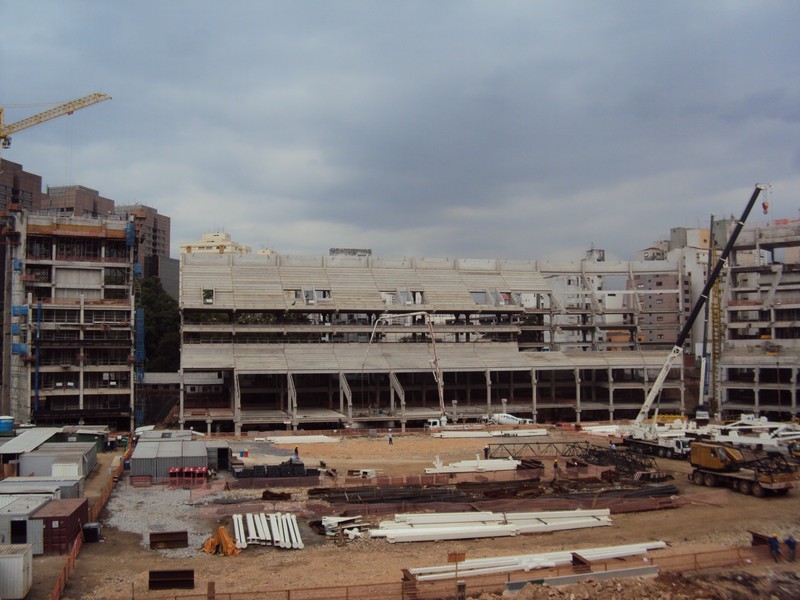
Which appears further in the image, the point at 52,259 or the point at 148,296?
the point at 148,296

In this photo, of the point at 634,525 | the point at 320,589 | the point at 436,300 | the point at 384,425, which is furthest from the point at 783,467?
the point at 436,300

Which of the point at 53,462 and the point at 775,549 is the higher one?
the point at 53,462

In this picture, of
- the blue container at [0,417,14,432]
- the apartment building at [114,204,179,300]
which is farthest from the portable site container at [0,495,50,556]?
the apartment building at [114,204,179,300]

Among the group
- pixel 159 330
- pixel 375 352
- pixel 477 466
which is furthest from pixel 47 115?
pixel 477 466

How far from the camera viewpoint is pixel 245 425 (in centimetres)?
7094

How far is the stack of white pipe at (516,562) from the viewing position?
78.6ft

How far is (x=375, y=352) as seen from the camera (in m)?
77.2

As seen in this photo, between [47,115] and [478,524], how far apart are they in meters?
80.2

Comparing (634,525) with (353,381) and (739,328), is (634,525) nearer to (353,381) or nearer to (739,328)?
(353,381)

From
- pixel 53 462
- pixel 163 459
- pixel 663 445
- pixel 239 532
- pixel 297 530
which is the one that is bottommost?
pixel 663 445

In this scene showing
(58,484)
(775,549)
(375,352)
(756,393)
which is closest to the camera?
(775,549)

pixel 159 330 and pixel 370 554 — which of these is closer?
pixel 370 554

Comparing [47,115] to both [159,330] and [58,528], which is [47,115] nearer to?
[159,330]

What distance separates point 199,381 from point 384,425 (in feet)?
80.1
